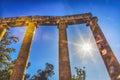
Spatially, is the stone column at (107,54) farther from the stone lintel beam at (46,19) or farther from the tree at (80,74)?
the tree at (80,74)

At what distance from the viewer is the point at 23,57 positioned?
2419 cm

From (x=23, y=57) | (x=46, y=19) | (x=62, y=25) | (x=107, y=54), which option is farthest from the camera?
(x=46, y=19)

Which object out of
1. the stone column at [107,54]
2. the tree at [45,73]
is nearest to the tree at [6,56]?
the tree at [45,73]

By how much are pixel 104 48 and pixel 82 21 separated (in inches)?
287

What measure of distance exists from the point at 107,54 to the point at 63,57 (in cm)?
606

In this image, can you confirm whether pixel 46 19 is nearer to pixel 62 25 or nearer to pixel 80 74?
pixel 62 25

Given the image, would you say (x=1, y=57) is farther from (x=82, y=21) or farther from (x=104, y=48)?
(x=104, y=48)

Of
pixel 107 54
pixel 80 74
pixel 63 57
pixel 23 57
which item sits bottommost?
pixel 63 57

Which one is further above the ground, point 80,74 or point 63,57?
point 80,74

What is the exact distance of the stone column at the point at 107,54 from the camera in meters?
21.4

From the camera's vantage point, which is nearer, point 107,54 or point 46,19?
point 107,54

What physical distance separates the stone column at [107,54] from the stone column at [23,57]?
33.1 ft

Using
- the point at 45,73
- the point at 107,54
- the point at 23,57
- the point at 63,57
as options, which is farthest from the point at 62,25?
the point at 45,73

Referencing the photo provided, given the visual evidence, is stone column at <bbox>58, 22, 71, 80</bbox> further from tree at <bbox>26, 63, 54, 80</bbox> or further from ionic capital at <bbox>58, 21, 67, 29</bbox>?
tree at <bbox>26, 63, 54, 80</bbox>
